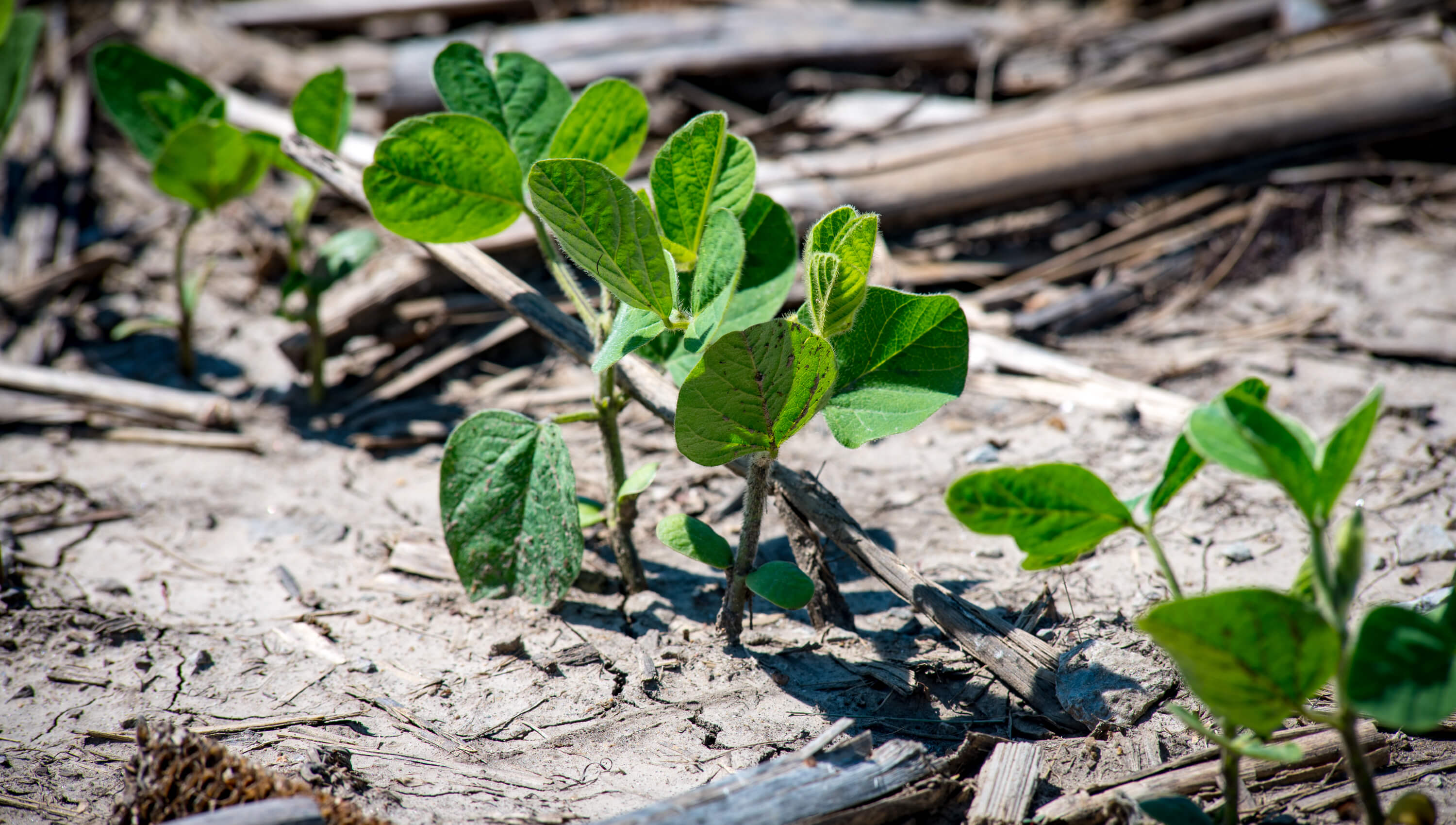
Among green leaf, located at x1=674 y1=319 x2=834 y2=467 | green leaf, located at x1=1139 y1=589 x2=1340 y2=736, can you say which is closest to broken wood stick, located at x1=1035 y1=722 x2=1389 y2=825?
green leaf, located at x1=1139 y1=589 x2=1340 y2=736

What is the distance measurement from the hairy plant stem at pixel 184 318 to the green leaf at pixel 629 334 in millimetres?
2325

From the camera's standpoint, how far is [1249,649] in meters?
1.28

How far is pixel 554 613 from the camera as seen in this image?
7.50 feet

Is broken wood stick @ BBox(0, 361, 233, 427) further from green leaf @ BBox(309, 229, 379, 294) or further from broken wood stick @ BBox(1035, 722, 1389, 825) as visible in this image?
broken wood stick @ BBox(1035, 722, 1389, 825)

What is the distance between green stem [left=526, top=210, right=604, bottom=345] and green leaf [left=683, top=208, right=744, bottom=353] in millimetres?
438

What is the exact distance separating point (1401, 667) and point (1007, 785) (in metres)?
0.69

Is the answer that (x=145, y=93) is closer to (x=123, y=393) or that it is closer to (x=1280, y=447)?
(x=123, y=393)

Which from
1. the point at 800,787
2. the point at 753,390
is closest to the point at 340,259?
the point at 753,390

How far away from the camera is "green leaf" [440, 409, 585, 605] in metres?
1.98

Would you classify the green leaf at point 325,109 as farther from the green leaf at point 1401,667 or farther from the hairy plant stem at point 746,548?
the green leaf at point 1401,667

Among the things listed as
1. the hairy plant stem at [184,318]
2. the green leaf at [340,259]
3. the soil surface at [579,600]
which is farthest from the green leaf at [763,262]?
the hairy plant stem at [184,318]

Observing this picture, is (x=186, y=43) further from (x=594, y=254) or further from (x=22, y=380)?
(x=594, y=254)

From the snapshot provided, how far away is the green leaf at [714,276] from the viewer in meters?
1.62

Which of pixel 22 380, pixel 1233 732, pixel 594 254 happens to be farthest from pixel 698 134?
pixel 22 380
